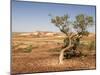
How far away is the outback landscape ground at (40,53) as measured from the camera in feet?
8.18

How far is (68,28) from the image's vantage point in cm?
271

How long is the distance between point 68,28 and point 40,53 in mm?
473

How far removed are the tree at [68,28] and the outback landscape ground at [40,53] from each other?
58mm

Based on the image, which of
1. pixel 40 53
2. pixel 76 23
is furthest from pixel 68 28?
pixel 40 53

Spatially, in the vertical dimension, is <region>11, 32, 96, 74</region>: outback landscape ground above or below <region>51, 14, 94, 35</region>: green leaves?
below

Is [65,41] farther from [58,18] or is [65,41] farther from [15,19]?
[15,19]

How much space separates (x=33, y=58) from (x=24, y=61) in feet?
0.37

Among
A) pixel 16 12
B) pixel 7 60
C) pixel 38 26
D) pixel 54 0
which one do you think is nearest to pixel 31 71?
pixel 7 60

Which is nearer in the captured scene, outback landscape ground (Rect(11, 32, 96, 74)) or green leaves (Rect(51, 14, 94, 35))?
outback landscape ground (Rect(11, 32, 96, 74))

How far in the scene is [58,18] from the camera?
8.73 ft

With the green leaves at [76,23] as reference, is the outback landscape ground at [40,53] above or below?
below

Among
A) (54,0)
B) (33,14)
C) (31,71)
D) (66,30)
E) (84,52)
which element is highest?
(54,0)

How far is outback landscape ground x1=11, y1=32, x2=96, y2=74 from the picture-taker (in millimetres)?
2492

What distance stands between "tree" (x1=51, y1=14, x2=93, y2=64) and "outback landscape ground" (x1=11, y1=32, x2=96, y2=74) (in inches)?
2.3
